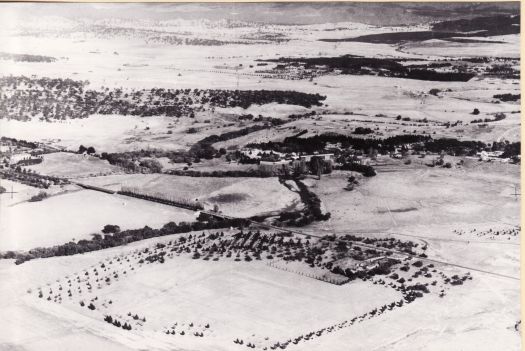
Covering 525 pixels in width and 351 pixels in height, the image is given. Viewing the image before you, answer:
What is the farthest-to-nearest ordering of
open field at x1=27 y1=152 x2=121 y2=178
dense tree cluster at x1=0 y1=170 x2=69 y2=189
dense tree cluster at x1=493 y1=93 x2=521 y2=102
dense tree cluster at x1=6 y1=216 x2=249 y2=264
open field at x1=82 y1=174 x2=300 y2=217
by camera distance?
open field at x1=27 y1=152 x2=121 y2=178
dense tree cluster at x1=0 y1=170 x2=69 y2=189
open field at x1=82 y1=174 x2=300 y2=217
dense tree cluster at x1=493 y1=93 x2=521 y2=102
dense tree cluster at x1=6 y1=216 x2=249 y2=264

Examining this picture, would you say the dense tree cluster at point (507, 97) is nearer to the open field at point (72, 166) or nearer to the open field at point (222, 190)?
the open field at point (222, 190)

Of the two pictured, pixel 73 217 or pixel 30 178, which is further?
pixel 30 178

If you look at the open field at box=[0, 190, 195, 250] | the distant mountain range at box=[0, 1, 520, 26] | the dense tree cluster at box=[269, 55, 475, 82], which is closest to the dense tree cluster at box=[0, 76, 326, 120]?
the dense tree cluster at box=[269, 55, 475, 82]

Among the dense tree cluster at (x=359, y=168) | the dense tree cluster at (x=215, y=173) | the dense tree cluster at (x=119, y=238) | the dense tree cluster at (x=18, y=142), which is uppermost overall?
the dense tree cluster at (x=18, y=142)

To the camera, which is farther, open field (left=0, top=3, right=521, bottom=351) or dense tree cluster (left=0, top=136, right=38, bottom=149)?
dense tree cluster (left=0, top=136, right=38, bottom=149)

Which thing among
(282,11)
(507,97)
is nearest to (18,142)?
(282,11)

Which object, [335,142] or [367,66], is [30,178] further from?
[367,66]

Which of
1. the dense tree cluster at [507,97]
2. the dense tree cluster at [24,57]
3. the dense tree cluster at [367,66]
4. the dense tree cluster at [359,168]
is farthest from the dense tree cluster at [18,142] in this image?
the dense tree cluster at [507,97]

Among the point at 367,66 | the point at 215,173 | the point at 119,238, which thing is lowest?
the point at 119,238

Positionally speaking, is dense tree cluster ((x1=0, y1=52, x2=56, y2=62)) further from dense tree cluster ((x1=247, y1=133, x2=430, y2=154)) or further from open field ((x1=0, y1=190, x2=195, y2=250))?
dense tree cluster ((x1=247, y1=133, x2=430, y2=154))

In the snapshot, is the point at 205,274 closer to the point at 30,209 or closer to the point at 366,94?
the point at 30,209

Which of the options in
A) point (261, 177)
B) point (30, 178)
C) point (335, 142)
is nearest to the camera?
point (30, 178)
